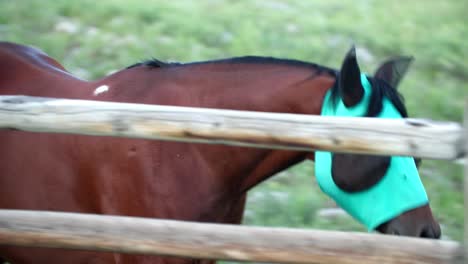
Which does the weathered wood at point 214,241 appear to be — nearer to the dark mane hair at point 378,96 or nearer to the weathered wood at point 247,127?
the weathered wood at point 247,127

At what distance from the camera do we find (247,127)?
2.31m

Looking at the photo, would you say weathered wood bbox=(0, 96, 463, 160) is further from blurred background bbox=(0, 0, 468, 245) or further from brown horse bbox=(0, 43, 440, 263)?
blurred background bbox=(0, 0, 468, 245)

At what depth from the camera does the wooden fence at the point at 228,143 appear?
7.46ft

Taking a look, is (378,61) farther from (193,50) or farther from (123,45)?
(123,45)

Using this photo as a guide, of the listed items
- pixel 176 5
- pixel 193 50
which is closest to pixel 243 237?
pixel 193 50

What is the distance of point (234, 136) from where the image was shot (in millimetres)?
2316

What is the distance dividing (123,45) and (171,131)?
5.46m

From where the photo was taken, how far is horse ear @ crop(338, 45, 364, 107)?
8.57 feet

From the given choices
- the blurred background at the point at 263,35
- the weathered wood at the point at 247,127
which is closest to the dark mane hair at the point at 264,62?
the weathered wood at the point at 247,127

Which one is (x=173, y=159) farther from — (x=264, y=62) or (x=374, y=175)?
(x=374, y=175)

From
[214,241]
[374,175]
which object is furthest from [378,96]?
[214,241]

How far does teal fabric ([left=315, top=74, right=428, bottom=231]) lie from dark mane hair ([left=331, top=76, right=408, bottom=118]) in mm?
16

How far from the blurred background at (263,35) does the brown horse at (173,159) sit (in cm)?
297

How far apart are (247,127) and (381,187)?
674 mm
